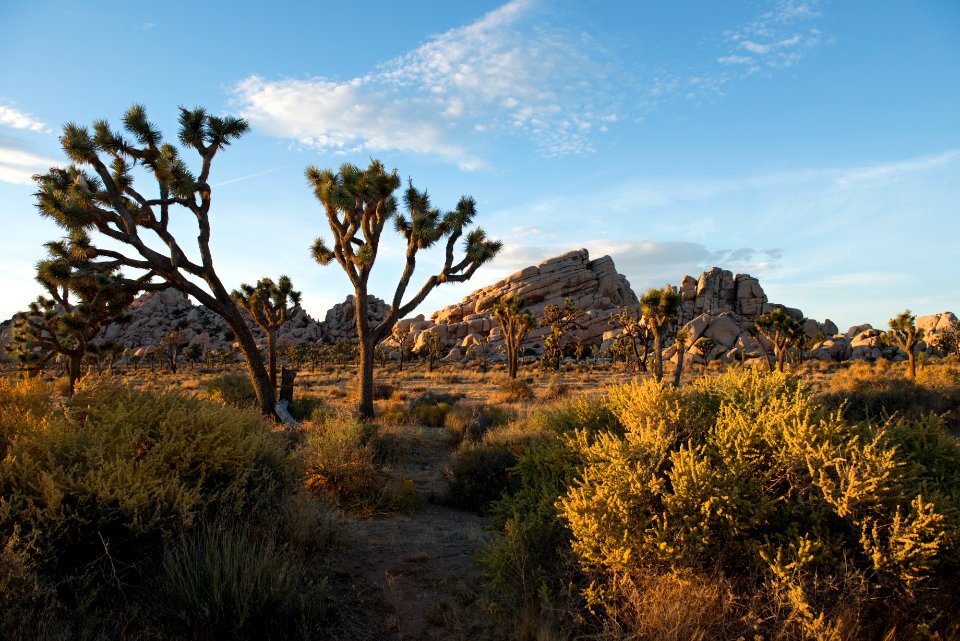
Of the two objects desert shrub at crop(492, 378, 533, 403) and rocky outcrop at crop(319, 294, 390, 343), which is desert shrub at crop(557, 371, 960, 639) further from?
rocky outcrop at crop(319, 294, 390, 343)

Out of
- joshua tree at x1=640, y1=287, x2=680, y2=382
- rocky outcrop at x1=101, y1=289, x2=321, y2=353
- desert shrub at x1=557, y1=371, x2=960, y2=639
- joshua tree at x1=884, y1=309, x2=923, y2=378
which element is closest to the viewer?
desert shrub at x1=557, y1=371, x2=960, y2=639

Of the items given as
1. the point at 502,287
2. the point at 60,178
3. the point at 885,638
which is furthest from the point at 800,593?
the point at 502,287

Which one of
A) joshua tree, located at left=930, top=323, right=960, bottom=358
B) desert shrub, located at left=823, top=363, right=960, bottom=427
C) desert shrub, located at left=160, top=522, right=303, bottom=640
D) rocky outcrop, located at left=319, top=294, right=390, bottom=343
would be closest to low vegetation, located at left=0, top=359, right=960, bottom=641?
desert shrub, located at left=160, top=522, right=303, bottom=640

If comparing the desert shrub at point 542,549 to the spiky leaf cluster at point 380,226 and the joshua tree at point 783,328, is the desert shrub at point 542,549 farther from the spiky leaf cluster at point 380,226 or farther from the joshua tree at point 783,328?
the joshua tree at point 783,328

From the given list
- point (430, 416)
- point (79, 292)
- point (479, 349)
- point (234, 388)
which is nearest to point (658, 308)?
point (430, 416)

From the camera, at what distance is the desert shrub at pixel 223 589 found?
13.2 feet

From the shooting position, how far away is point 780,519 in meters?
3.92

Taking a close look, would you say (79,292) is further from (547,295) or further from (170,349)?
(547,295)

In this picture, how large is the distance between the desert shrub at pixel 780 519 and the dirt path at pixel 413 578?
1313 mm

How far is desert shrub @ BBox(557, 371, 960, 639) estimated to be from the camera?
3.52 metres

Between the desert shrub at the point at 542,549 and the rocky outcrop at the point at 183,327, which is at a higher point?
the rocky outcrop at the point at 183,327

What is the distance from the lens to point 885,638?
11.1 ft

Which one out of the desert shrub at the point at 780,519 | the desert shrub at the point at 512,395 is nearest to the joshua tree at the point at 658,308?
the desert shrub at the point at 512,395

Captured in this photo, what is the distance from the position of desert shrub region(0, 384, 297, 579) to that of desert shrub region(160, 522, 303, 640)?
0.29m
